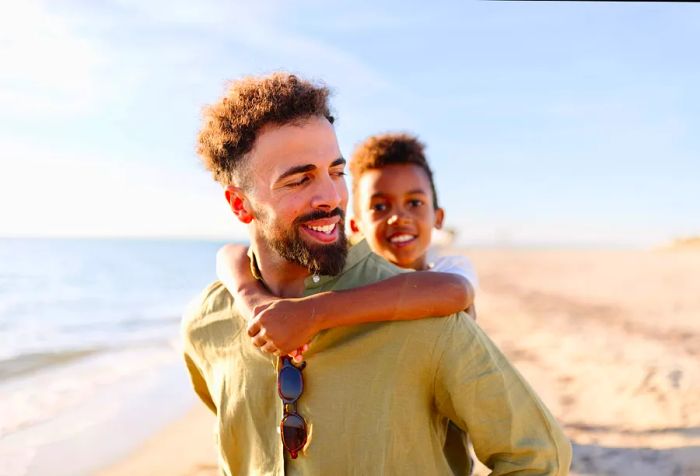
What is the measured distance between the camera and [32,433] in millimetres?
6809

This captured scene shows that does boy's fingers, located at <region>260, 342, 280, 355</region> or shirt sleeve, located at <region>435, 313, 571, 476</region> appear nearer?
shirt sleeve, located at <region>435, 313, 571, 476</region>

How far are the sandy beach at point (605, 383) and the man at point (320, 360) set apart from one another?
3331mm

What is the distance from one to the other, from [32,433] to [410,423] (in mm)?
6154

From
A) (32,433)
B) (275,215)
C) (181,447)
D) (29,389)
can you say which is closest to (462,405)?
(275,215)

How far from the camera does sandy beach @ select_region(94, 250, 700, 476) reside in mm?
5371

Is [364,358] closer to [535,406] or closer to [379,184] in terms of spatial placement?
[535,406]

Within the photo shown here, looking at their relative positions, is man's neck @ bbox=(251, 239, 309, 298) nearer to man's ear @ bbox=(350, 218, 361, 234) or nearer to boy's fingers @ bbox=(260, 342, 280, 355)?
boy's fingers @ bbox=(260, 342, 280, 355)

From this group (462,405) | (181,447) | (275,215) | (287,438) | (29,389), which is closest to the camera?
(462,405)

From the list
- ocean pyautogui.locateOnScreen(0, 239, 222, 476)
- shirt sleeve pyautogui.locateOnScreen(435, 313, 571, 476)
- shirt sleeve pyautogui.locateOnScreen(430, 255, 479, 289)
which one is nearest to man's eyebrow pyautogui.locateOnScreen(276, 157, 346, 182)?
shirt sleeve pyautogui.locateOnScreen(435, 313, 571, 476)

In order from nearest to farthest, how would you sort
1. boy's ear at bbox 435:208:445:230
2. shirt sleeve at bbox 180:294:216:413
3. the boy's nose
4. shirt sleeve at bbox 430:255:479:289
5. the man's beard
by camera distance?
the man's beard → shirt sleeve at bbox 180:294:216:413 → shirt sleeve at bbox 430:255:479:289 → the boy's nose → boy's ear at bbox 435:208:445:230

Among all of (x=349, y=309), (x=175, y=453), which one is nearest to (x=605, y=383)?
(x=175, y=453)

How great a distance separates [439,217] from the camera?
14.3 ft

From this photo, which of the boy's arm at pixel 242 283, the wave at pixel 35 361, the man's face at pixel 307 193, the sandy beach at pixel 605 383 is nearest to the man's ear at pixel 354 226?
the boy's arm at pixel 242 283

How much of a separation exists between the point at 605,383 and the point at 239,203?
6378 millimetres
